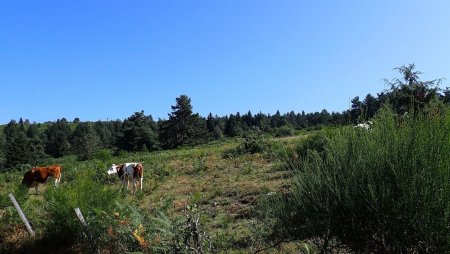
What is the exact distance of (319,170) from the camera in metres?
5.25

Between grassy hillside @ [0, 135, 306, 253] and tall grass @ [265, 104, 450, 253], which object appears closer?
tall grass @ [265, 104, 450, 253]

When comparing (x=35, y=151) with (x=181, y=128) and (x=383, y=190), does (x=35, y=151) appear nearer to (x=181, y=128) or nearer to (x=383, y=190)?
(x=181, y=128)

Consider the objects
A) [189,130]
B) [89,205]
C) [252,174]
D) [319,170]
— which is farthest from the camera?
[189,130]

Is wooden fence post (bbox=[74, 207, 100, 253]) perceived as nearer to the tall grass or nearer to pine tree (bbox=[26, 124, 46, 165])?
the tall grass

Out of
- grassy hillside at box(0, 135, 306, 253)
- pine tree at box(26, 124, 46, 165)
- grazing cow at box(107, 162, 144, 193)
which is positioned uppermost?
pine tree at box(26, 124, 46, 165)

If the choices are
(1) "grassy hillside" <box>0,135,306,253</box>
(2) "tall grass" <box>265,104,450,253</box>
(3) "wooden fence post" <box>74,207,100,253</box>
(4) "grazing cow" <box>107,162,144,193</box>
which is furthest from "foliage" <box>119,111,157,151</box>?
(2) "tall grass" <box>265,104,450,253</box>

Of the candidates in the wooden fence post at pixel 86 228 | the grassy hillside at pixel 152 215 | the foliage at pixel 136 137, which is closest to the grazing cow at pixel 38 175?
the grassy hillside at pixel 152 215

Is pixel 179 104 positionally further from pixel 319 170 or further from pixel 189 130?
pixel 319 170

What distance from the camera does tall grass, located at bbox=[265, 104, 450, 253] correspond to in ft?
13.9

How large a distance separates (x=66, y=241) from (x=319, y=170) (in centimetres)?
491

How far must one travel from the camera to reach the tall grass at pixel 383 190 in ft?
13.9

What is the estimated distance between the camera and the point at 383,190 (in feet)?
14.3

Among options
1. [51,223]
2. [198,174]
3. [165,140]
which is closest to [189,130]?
[165,140]

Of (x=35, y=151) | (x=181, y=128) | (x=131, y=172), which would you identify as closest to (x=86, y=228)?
(x=131, y=172)
